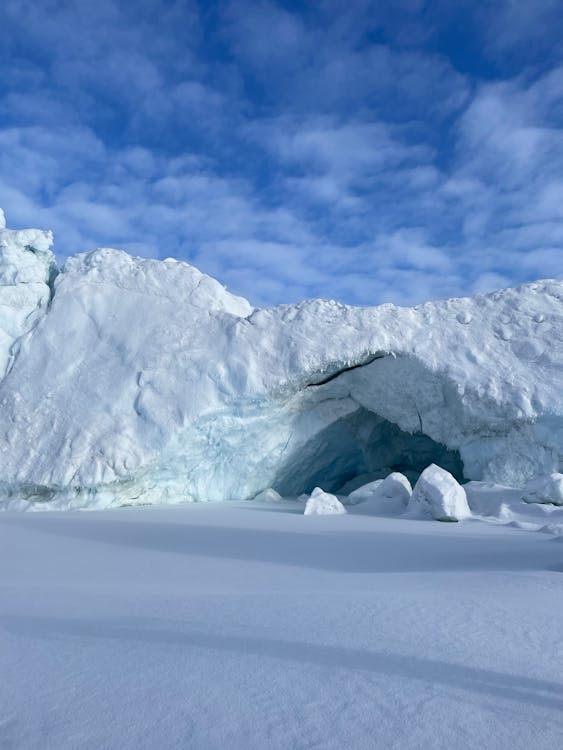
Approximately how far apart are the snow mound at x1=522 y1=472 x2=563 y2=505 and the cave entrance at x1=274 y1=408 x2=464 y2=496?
322cm

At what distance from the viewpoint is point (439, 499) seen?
246 inches

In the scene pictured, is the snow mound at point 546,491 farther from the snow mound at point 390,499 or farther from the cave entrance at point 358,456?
the cave entrance at point 358,456

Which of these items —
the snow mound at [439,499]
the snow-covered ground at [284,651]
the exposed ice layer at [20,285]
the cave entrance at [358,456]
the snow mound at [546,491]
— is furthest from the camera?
the cave entrance at [358,456]

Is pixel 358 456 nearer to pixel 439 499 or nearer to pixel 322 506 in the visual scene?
pixel 322 506

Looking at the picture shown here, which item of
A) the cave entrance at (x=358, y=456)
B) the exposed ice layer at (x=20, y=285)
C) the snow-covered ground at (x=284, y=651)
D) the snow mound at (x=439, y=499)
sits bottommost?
the snow-covered ground at (x=284, y=651)

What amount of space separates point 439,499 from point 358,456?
4.67 meters

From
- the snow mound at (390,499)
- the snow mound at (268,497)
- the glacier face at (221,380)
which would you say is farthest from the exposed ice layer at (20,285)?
the snow mound at (390,499)

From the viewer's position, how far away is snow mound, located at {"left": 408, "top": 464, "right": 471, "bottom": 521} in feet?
20.4

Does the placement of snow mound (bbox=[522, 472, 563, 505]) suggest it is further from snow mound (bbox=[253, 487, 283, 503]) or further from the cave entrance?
snow mound (bbox=[253, 487, 283, 503])

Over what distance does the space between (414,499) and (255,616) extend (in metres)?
4.85

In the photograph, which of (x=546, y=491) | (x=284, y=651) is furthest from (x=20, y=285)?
(x=284, y=651)

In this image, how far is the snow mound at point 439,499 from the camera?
6203mm

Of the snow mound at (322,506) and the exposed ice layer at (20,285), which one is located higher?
the exposed ice layer at (20,285)

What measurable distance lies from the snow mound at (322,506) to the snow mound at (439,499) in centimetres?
90
